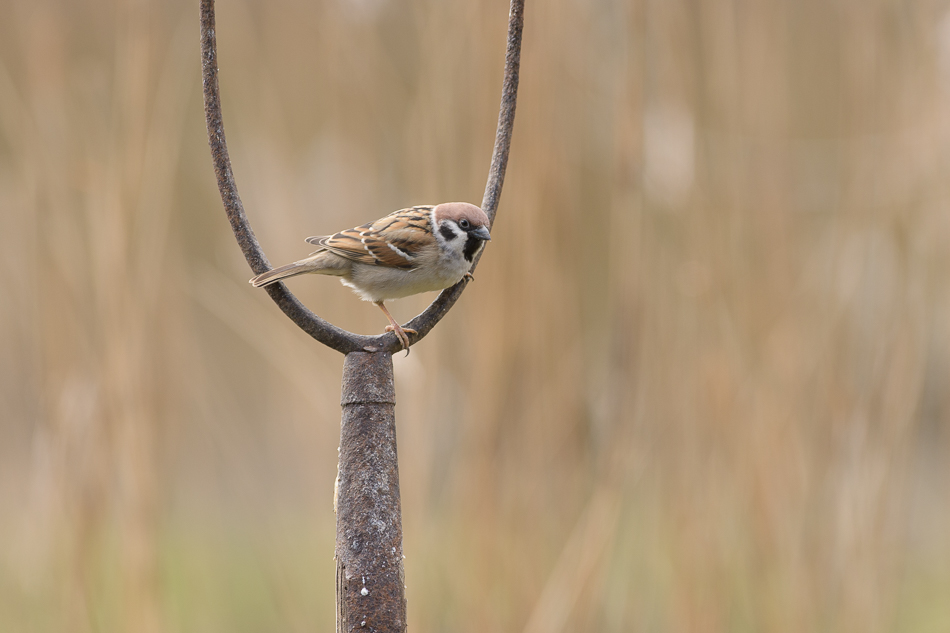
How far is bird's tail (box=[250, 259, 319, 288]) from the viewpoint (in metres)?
0.52

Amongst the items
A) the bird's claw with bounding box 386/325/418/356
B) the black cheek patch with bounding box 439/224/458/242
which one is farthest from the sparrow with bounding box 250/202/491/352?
the bird's claw with bounding box 386/325/418/356

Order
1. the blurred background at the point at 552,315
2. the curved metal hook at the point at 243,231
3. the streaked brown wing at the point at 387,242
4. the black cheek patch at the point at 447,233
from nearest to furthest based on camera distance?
the curved metal hook at the point at 243,231 → the black cheek patch at the point at 447,233 → the streaked brown wing at the point at 387,242 → the blurred background at the point at 552,315

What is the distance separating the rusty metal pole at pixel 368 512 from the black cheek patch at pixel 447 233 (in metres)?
0.27

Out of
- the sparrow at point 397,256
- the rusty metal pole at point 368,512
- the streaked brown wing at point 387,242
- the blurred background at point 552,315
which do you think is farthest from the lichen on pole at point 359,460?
the blurred background at point 552,315

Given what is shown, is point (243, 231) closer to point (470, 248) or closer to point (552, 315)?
point (470, 248)

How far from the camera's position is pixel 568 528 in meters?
1.27

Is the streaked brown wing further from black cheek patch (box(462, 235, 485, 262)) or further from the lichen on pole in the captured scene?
the lichen on pole

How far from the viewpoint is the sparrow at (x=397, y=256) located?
2.58 ft

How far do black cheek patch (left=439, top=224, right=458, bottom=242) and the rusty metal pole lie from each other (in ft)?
0.87

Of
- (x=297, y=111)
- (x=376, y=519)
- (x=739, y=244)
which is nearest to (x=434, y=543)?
(x=739, y=244)

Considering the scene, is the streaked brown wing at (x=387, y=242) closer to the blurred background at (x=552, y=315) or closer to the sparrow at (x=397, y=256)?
the sparrow at (x=397, y=256)

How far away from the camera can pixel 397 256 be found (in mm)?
899

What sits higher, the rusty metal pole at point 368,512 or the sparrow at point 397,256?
the sparrow at point 397,256

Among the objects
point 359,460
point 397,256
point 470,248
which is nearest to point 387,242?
point 397,256
